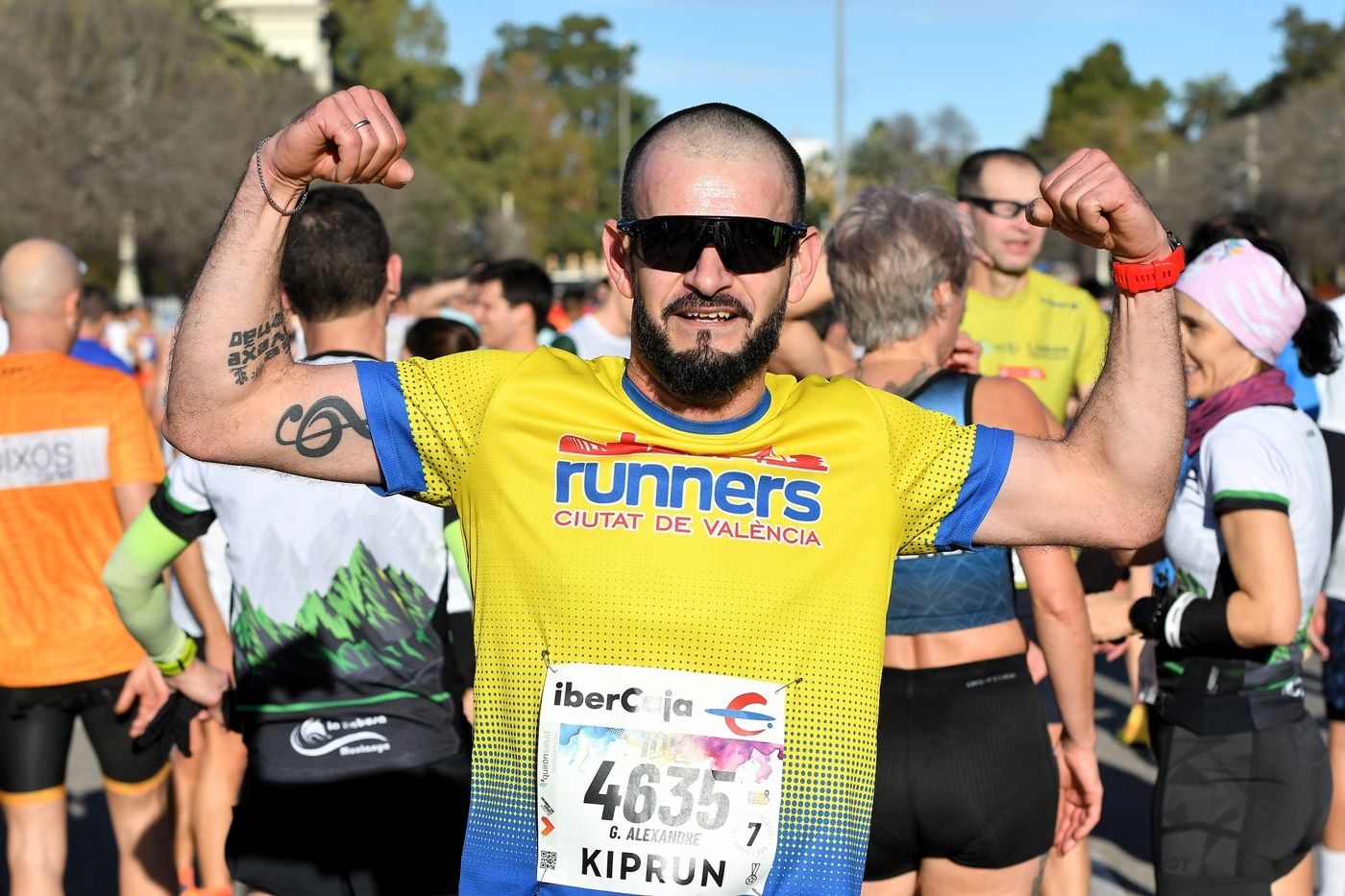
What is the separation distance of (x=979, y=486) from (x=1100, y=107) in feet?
345

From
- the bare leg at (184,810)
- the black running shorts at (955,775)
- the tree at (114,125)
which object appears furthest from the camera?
the tree at (114,125)

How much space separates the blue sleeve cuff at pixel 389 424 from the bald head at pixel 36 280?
129 inches

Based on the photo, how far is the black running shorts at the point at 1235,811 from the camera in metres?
3.74

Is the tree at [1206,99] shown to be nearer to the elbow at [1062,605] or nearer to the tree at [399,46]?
the tree at [399,46]

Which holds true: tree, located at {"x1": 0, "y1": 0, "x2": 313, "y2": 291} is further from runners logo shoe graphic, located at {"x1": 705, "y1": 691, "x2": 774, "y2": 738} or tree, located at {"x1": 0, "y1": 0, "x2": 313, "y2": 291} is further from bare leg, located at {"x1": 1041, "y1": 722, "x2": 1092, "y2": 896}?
runners logo shoe graphic, located at {"x1": 705, "y1": 691, "x2": 774, "y2": 738}

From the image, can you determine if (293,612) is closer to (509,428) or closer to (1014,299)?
(509,428)

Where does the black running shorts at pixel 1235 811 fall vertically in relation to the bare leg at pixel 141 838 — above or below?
above

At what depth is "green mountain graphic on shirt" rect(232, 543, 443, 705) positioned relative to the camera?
3.79 metres

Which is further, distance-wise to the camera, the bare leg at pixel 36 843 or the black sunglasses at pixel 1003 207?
the black sunglasses at pixel 1003 207

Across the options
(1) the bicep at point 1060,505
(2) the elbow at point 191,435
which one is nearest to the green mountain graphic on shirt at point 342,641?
(2) the elbow at point 191,435

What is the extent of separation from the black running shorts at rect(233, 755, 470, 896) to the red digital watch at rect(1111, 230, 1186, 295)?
2159mm

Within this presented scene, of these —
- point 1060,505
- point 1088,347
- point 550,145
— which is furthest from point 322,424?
point 550,145

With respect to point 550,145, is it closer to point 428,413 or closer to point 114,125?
point 114,125

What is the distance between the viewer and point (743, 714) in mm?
2436
